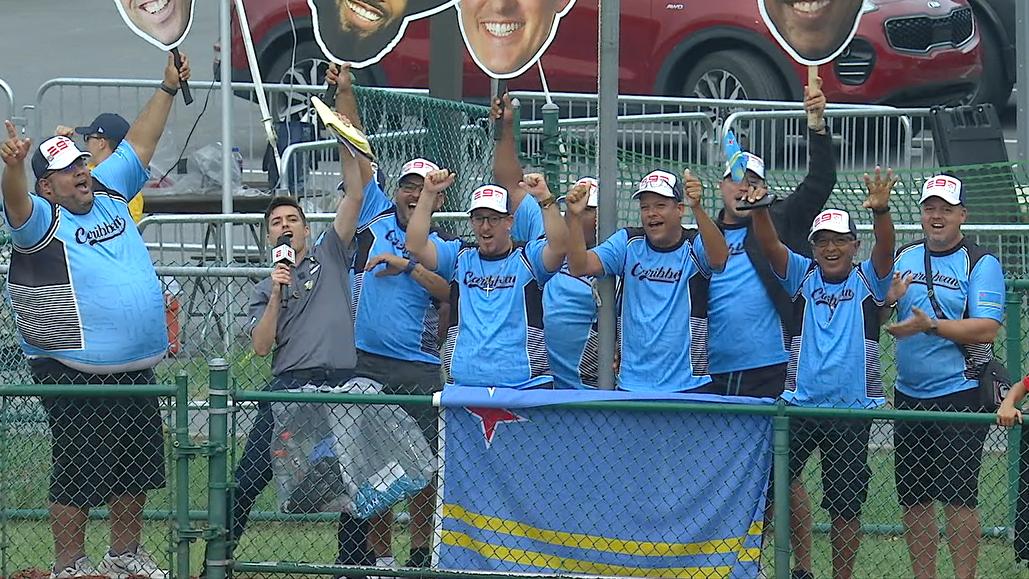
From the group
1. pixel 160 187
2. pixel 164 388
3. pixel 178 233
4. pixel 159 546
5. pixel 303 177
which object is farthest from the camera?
pixel 160 187

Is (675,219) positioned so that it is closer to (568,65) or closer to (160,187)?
(160,187)

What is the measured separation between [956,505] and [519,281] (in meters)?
1.98

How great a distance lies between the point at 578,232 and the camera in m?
7.09

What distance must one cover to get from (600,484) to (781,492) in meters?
0.67

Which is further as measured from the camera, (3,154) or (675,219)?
(675,219)

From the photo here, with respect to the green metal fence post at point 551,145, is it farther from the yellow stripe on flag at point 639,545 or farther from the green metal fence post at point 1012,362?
the yellow stripe on flag at point 639,545

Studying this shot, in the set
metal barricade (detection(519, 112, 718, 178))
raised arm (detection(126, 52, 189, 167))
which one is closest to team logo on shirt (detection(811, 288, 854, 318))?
raised arm (detection(126, 52, 189, 167))

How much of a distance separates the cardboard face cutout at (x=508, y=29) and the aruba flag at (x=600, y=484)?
1498mm

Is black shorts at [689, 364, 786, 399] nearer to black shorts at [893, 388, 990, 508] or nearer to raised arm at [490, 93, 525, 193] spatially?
black shorts at [893, 388, 990, 508]

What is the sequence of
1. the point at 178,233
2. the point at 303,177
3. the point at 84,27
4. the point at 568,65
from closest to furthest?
the point at 178,233, the point at 303,177, the point at 568,65, the point at 84,27

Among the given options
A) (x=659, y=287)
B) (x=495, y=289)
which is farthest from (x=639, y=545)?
(x=495, y=289)

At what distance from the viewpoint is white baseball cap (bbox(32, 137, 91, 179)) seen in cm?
727

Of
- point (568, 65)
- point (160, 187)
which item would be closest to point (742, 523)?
point (160, 187)


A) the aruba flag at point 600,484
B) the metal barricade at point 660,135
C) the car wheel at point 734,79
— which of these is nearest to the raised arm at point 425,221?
the aruba flag at point 600,484
